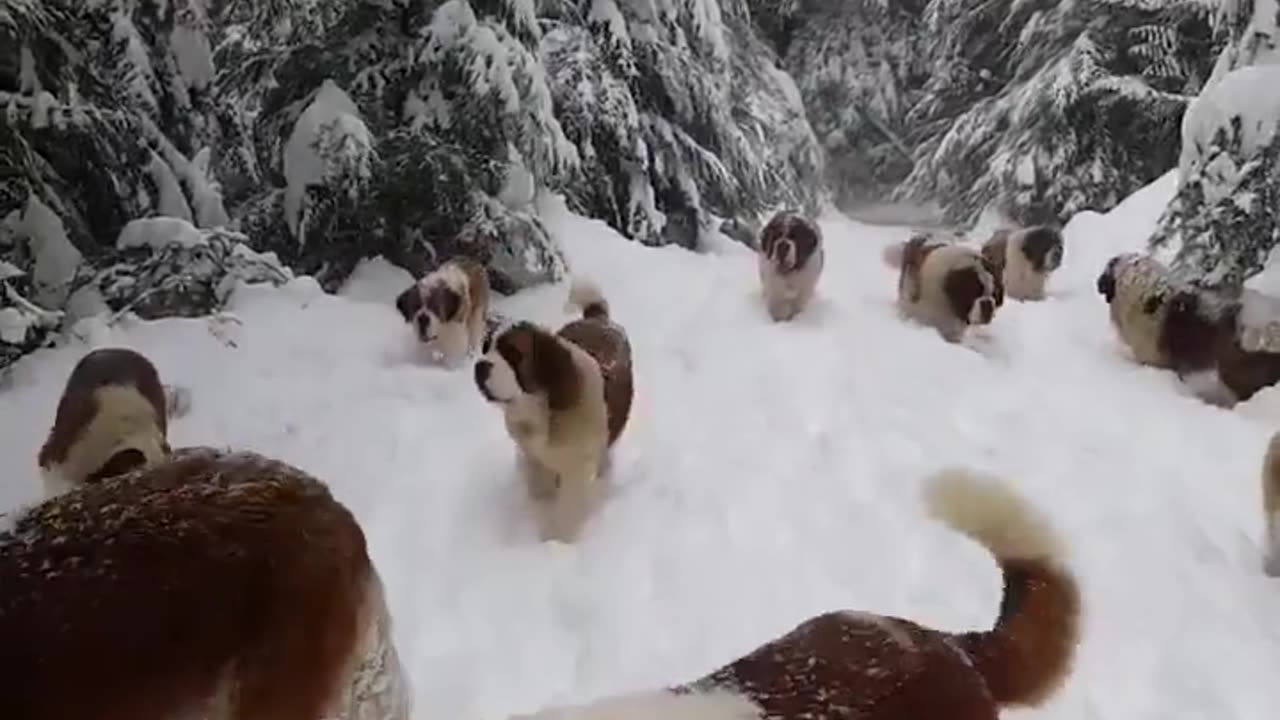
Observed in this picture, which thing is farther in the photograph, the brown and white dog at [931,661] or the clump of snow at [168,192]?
the clump of snow at [168,192]

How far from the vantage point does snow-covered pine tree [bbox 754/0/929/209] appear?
73.3ft

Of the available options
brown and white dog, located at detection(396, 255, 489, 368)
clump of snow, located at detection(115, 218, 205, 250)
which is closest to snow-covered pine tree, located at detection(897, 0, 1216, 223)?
brown and white dog, located at detection(396, 255, 489, 368)

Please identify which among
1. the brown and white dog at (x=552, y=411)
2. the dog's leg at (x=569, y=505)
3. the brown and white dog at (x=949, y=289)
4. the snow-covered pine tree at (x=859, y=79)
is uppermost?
the brown and white dog at (x=552, y=411)

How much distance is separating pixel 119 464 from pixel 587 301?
3685 mm

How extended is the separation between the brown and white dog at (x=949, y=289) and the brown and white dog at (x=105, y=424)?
543cm

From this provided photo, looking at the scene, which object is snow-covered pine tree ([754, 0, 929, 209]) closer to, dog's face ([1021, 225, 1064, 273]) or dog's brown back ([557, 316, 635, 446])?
dog's face ([1021, 225, 1064, 273])

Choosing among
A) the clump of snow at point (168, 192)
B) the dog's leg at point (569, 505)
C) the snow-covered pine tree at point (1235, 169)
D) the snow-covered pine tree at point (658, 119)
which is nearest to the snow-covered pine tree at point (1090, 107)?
the snow-covered pine tree at point (658, 119)

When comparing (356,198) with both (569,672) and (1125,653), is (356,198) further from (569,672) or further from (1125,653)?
(1125,653)

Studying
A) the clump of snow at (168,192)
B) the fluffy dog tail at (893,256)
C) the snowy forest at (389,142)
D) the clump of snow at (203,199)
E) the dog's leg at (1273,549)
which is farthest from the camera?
the fluffy dog tail at (893,256)

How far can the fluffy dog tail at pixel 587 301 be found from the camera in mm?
7146

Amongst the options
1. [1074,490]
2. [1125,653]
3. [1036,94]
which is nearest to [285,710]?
[1125,653]

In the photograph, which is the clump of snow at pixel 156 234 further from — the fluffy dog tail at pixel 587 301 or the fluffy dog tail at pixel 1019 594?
the fluffy dog tail at pixel 1019 594

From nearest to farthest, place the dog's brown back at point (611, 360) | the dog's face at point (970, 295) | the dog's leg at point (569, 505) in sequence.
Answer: the dog's leg at point (569, 505) < the dog's brown back at point (611, 360) < the dog's face at point (970, 295)

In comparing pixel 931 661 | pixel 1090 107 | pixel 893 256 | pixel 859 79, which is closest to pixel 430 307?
pixel 931 661
